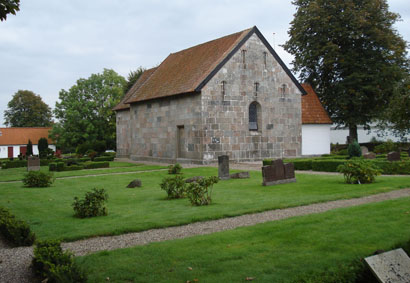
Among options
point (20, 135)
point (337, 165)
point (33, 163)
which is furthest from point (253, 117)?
point (20, 135)

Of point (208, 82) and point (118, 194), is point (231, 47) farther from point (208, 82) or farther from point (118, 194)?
point (118, 194)

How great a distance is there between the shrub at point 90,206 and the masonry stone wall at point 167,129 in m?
14.7

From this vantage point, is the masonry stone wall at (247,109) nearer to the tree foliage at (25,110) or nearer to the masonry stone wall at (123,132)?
the masonry stone wall at (123,132)

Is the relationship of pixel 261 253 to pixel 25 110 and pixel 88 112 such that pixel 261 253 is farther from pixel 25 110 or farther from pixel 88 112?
pixel 25 110

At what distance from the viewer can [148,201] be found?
12.4m

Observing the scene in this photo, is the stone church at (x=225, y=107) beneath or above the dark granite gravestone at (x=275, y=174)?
above

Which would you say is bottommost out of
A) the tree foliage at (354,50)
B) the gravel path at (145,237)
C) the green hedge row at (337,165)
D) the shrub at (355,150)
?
the gravel path at (145,237)

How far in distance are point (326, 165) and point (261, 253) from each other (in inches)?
568

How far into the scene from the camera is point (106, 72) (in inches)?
2153

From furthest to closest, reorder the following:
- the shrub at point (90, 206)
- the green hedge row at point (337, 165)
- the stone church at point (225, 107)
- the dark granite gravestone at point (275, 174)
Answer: the stone church at point (225, 107)
the green hedge row at point (337, 165)
the dark granite gravestone at point (275, 174)
the shrub at point (90, 206)

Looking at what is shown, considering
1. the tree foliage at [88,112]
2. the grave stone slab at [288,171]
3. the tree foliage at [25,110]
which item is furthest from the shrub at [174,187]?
the tree foliage at [25,110]

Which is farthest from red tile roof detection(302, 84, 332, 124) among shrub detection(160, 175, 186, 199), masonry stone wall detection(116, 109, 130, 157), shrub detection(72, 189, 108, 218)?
shrub detection(72, 189, 108, 218)

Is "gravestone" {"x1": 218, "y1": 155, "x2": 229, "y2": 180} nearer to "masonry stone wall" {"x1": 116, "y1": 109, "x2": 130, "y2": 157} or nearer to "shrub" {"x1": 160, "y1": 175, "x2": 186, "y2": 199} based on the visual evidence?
"shrub" {"x1": 160, "y1": 175, "x2": 186, "y2": 199}

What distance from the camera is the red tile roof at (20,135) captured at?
58469 millimetres
